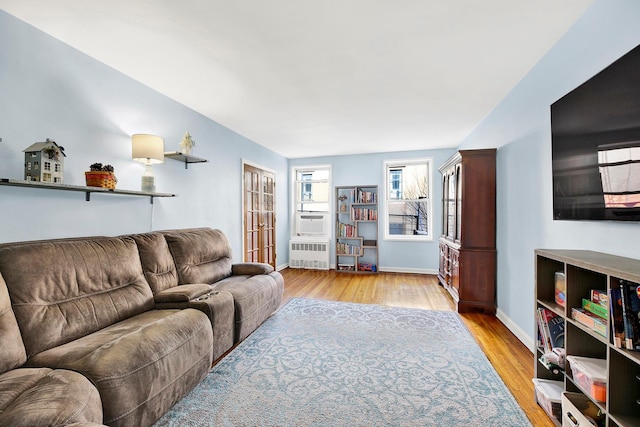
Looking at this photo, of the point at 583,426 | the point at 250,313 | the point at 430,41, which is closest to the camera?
the point at 583,426

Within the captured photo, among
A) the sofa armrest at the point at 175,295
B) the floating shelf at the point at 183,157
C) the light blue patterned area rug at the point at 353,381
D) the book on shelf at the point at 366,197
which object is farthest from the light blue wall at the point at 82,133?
the book on shelf at the point at 366,197

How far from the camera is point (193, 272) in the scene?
2.72 m

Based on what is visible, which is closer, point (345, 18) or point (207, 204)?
point (345, 18)

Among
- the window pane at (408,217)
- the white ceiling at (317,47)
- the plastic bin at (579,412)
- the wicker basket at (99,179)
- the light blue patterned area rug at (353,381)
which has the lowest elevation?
the light blue patterned area rug at (353,381)

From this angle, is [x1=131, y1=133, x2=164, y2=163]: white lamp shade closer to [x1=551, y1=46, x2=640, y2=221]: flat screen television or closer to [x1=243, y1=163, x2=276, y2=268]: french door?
[x1=243, y1=163, x2=276, y2=268]: french door

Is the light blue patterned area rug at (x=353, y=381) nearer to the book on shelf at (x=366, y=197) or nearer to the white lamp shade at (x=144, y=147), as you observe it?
the white lamp shade at (x=144, y=147)

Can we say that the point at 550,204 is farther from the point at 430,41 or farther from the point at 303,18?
the point at 303,18

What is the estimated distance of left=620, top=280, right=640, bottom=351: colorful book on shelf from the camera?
1.11 meters

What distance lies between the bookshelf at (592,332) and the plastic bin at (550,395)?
46 millimetres

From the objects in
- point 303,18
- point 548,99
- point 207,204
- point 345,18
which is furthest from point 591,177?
point 207,204

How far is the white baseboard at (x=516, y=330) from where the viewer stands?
2.45 meters

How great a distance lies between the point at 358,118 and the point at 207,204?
92.8 inches

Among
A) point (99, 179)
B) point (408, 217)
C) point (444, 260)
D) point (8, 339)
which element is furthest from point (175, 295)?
point (408, 217)

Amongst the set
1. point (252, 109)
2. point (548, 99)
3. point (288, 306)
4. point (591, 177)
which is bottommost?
point (288, 306)
